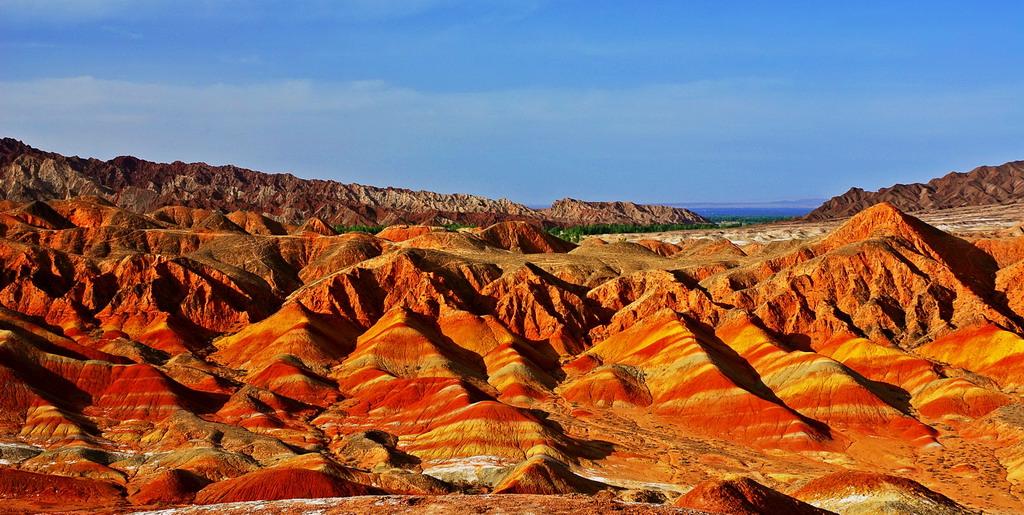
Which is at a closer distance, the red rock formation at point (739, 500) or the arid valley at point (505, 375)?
the red rock formation at point (739, 500)

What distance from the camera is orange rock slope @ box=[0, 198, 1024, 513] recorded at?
61.5m

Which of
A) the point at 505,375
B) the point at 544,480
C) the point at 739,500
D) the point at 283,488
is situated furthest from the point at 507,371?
the point at 739,500

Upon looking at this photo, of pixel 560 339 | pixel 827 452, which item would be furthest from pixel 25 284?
pixel 827 452

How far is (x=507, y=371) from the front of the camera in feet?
317

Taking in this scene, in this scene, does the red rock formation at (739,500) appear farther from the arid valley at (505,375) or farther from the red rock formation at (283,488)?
the red rock formation at (283,488)

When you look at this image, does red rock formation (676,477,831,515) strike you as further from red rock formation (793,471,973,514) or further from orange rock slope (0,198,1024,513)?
red rock formation (793,471,973,514)

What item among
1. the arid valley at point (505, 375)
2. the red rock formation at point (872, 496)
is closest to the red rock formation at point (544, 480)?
the arid valley at point (505, 375)

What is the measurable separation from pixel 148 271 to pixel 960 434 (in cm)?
10161

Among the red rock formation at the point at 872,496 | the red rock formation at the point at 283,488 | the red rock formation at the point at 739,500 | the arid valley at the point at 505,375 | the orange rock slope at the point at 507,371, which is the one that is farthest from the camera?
the orange rock slope at the point at 507,371

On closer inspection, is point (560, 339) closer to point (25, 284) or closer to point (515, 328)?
point (515, 328)

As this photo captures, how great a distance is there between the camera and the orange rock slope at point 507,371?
61500 mm

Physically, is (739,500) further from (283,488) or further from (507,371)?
(507,371)

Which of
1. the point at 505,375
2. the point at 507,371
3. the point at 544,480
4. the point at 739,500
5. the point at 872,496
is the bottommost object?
the point at 505,375

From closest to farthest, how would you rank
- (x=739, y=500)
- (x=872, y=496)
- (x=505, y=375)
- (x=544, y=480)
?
(x=739, y=500), (x=872, y=496), (x=544, y=480), (x=505, y=375)
